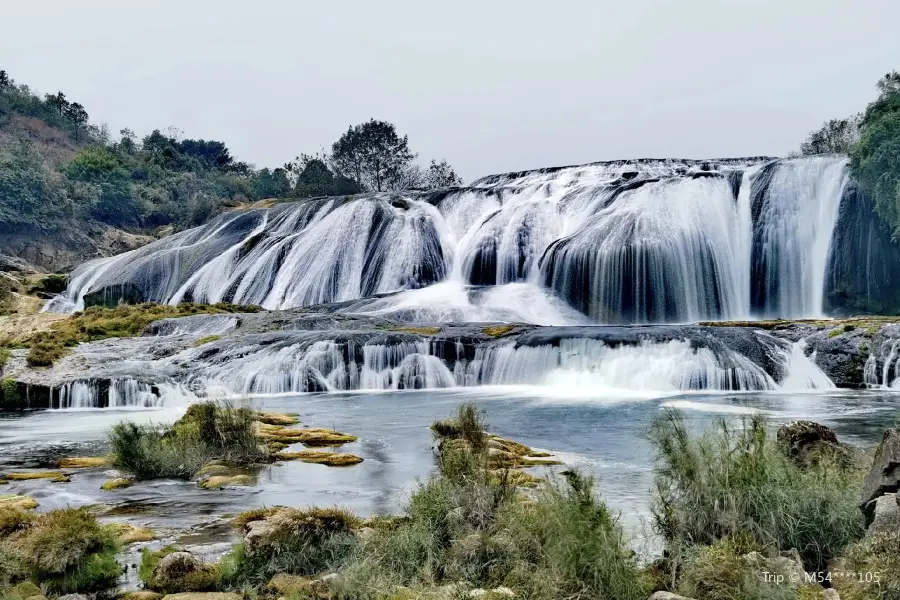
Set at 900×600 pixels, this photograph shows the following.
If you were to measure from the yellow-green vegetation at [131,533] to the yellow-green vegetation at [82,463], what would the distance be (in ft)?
14.6

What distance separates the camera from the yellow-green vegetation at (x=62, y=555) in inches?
240

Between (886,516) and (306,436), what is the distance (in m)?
9.93

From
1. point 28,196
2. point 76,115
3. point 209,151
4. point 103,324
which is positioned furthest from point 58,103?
point 103,324

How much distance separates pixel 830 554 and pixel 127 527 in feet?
20.6

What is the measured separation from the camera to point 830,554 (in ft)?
18.1

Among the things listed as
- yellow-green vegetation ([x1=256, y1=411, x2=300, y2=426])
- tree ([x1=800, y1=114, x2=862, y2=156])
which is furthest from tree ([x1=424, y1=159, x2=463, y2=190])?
yellow-green vegetation ([x1=256, y1=411, x2=300, y2=426])

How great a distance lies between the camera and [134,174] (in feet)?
265

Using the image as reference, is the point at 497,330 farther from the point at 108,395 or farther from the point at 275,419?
the point at 108,395

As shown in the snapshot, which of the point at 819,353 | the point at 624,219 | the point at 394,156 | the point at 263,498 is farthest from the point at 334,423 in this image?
the point at 394,156

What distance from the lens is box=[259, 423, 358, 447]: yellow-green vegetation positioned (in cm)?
1313

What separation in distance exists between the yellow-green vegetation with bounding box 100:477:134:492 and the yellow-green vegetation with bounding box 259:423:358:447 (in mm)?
2843

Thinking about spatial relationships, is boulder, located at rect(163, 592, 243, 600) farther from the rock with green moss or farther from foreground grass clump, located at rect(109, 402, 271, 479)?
foreground grass clump, located at rect(109, 402, 271, 479)

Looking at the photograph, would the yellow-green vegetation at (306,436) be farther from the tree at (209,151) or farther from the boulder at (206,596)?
the tree at (209,151)

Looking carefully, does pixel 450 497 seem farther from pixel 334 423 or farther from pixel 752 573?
pixel 334 423
